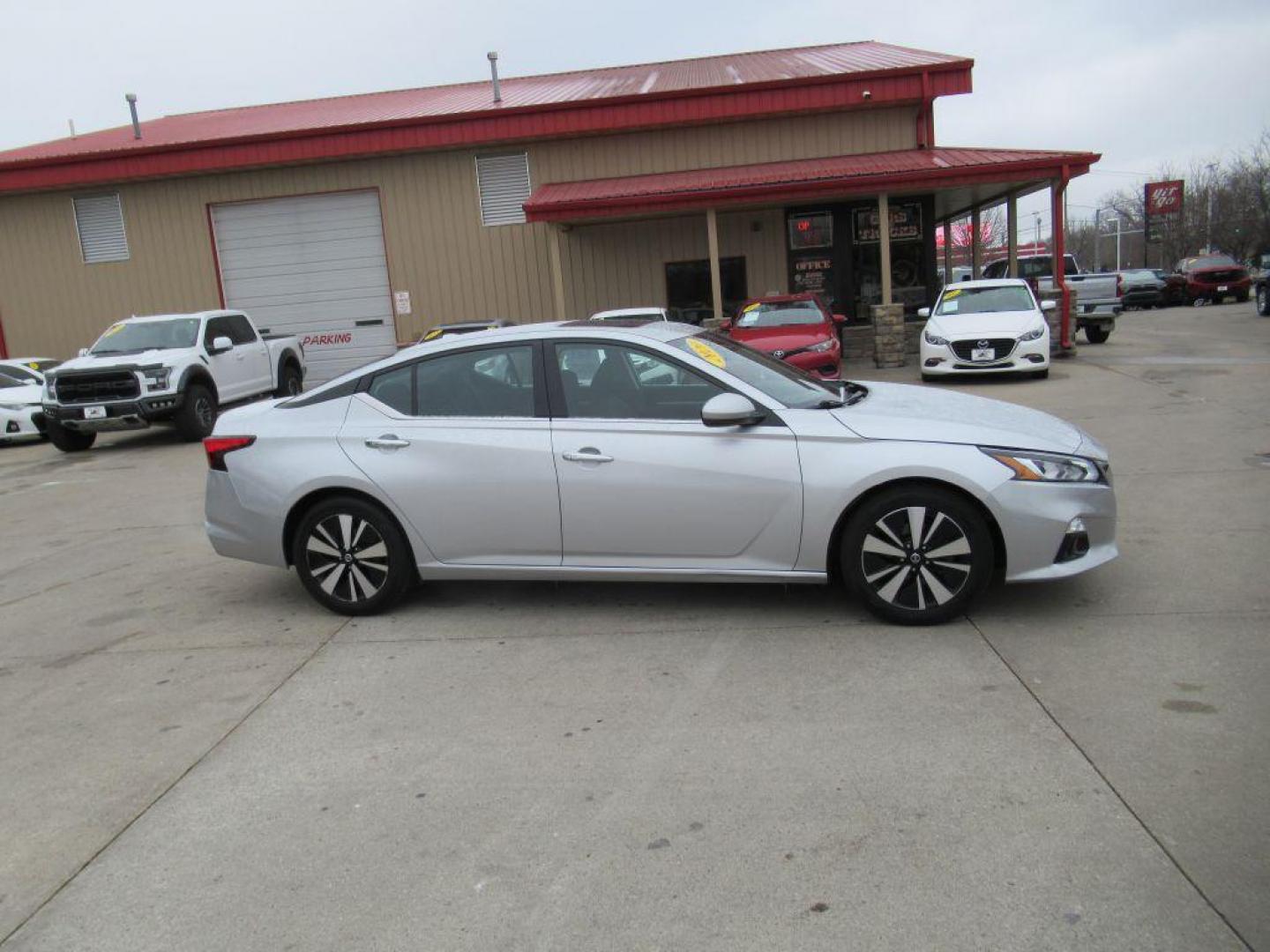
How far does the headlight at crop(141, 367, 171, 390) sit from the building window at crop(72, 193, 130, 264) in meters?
9.44

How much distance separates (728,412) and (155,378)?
11.2m

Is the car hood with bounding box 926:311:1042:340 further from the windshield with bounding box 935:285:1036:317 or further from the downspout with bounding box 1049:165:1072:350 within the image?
the downspout with bounding box 1049:165:1072:350

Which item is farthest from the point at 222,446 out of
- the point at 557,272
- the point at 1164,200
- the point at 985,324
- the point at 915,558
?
the point at 1164,200

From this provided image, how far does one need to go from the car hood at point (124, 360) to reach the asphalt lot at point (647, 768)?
26.3 feet

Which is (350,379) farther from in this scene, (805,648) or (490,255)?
(490,255)

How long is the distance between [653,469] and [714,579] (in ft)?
2.10

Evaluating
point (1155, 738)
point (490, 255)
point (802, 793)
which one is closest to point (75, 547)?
point (802, 793)

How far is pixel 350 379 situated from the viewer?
226 inches

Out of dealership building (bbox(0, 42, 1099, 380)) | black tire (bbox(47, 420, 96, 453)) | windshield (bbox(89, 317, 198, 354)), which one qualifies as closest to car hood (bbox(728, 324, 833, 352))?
dealership building (bbox(0, 42, 1099, 380))

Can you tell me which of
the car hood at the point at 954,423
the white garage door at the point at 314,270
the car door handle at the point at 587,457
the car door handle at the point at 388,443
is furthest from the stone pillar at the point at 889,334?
the car door handle at the point at 388,443

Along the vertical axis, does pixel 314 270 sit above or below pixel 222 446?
above

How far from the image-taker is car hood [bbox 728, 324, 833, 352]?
1402cm

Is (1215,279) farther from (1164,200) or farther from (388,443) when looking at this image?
(388,443)

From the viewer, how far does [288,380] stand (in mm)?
17484
